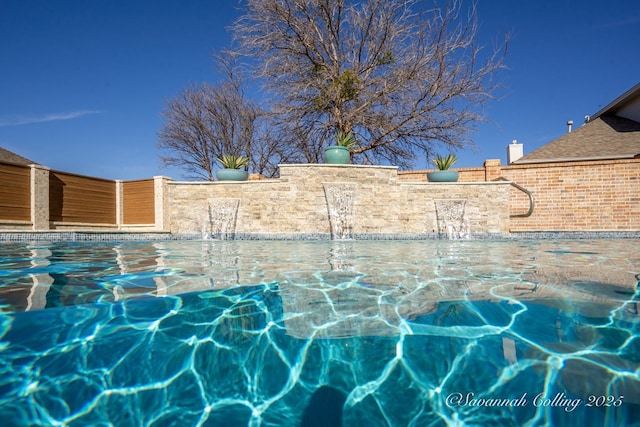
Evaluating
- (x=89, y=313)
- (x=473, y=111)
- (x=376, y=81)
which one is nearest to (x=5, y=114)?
(x=376, y=81)

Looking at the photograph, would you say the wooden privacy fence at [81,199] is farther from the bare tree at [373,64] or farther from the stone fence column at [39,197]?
the bare tree at [373,64]

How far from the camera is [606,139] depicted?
45.3ft

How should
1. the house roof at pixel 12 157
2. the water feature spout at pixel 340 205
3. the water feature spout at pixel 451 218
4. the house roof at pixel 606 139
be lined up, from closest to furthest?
the water feature spout at pixel 340 205
the water feature spout at pixel 451 218
the house roof at pixel 606 139
the house roof at pixel 12 157

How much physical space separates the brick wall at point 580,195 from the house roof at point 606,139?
371 centimetres

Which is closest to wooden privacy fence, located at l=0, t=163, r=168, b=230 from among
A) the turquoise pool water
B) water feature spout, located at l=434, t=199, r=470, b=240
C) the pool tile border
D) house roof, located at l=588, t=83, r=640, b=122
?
the pool tile border

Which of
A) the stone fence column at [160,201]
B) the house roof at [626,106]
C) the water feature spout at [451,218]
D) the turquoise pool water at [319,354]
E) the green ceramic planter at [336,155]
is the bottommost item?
the turquoise pool water at [319,354]

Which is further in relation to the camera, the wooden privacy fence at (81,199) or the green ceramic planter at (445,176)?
the wooden privacy fence at (81,199)

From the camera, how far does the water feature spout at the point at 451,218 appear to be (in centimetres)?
920

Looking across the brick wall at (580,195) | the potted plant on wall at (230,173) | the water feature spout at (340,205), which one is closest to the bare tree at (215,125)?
the potted plant on wall at (230,173)

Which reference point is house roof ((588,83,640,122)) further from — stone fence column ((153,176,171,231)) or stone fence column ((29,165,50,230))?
stone fence column ((29,165,50,230))

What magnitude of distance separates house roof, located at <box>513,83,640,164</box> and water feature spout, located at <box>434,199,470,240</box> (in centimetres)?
775

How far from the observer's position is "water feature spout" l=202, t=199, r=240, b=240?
9391 millimetres

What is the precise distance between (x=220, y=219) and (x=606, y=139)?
17.2m

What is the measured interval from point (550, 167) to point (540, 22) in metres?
5.46
